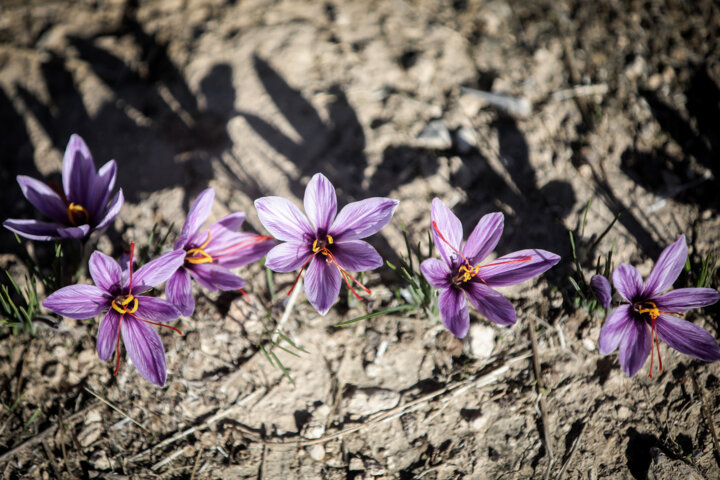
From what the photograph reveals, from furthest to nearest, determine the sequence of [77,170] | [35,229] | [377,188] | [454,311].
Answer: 1. [377,188]
2. [77,170]
3. [35,229]
4. [454,311]

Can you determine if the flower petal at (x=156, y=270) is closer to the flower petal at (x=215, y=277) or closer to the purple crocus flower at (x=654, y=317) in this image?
the flower petal at (x=215, y=277)

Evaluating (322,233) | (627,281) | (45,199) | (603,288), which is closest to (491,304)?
(603,288)

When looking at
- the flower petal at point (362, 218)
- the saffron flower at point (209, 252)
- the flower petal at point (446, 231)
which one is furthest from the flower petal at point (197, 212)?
the flower petal at point (446, 231)

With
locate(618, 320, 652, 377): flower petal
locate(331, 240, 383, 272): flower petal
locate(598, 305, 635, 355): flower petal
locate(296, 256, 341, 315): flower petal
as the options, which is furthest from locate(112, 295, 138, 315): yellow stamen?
locate(618, 320, 652, 377): flower petal

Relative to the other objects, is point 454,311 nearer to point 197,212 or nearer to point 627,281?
point 627,281

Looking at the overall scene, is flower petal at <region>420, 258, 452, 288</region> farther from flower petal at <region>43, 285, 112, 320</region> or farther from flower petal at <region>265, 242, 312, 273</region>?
flower petal at <region>43, 285, 112, 320</region>

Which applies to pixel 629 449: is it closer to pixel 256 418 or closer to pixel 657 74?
pixel 256 418

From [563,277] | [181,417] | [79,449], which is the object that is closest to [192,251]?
[181,417]
